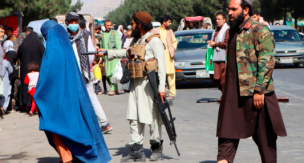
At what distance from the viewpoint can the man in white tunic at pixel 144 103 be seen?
18.2 ft

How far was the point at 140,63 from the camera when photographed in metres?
5.53

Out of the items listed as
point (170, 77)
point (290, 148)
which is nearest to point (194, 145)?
point (290, 148)

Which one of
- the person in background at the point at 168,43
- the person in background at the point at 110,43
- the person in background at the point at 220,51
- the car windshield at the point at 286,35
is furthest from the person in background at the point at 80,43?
the car windshield at the point at 286,35

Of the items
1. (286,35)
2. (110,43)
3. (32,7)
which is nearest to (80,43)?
(110,43)

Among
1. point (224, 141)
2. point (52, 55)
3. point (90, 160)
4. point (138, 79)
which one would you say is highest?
point (52, 55)

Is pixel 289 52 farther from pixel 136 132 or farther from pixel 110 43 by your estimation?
pixel 136 132

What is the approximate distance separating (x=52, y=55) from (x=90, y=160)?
1.20 m

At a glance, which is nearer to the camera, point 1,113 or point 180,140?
point 180,140

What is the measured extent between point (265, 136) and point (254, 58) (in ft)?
2.35

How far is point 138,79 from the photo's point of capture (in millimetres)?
5633

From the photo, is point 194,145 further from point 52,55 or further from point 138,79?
point 52,55

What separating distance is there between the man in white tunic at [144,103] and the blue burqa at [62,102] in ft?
2.29

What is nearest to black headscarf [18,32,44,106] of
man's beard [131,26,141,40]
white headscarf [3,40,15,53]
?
white headscarf [3,40,15,53]

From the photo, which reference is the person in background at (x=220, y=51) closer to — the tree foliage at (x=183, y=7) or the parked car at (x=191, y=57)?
the parked car at (x=191, y=57)
